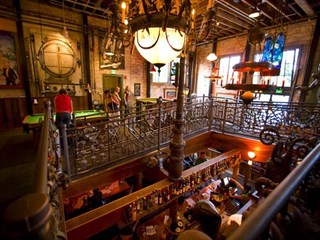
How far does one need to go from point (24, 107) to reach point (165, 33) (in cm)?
740

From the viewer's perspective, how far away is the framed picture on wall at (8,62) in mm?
6117

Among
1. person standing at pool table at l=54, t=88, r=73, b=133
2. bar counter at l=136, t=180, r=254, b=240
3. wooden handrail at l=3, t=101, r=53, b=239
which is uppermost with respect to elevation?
wooden handrail at l=3, t=101, r=53, b=239

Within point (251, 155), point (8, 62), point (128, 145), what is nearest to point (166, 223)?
point (128, 145)

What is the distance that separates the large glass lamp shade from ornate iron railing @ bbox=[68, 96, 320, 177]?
2095 millimetres

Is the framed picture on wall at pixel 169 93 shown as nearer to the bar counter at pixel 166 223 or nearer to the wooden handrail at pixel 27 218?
the bar counter at pixel 166 223

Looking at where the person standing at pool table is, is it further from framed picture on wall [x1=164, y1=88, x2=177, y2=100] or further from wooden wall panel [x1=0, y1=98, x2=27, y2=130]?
framed picture on wall [x1=164, y1=88, x2=177, y2=100]

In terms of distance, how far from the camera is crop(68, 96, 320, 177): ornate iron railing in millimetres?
3594

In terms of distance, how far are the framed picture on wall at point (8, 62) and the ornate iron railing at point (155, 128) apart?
4.22 meters

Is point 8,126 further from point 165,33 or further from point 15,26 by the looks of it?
point 165,33

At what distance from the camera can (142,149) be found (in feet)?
14.2

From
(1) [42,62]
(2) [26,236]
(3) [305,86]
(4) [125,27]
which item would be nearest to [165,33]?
(4) [125,27]

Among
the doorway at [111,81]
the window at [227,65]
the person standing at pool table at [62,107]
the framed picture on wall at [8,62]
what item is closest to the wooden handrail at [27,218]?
the person standing at pool table at [62,107]

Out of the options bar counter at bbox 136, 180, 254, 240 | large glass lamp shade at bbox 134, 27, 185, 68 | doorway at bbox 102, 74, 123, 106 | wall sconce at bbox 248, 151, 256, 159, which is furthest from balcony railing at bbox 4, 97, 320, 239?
doorway at bbox 102, 74, 123, 106

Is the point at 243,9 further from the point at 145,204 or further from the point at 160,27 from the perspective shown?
the point at 145,204
